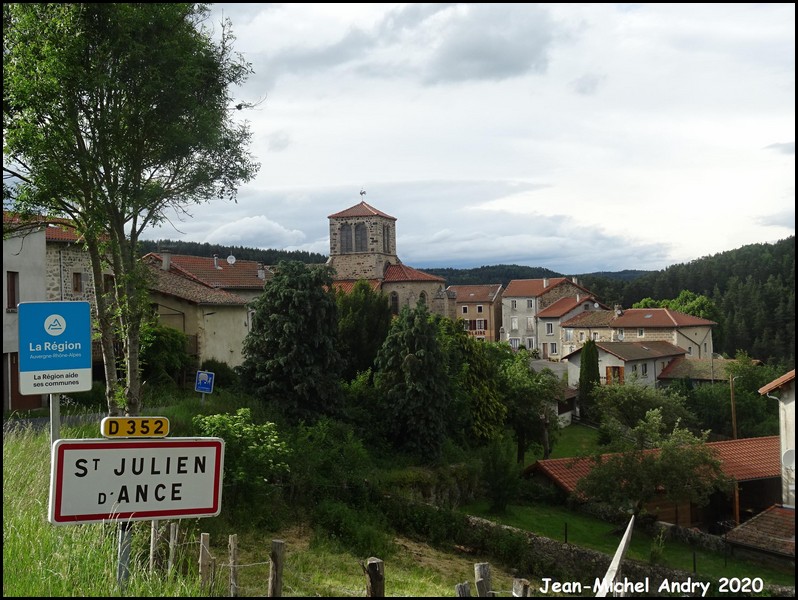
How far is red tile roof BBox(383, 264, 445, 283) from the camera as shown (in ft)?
181

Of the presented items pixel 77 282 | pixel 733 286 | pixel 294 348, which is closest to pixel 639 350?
pixel 294 348

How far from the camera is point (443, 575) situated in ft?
44.7

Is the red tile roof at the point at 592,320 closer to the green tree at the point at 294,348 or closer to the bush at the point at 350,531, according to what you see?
the green tree at the point at 294,348

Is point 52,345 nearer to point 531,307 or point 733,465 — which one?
point 733,465

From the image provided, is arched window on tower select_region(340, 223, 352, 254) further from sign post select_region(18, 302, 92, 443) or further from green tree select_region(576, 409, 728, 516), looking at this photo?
sign post select_region(18, 302, 92, 443)

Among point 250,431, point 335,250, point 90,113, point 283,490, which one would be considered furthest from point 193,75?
point 335,250

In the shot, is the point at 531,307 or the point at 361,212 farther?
the point at 531,307

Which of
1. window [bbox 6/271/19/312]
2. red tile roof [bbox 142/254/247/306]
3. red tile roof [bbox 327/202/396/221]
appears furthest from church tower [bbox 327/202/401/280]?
window [bbox 6/271/19/312]

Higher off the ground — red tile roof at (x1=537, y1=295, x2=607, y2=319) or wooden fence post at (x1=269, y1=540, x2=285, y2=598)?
red tile roof at (x1=537, y1=295, x2=607, y2=319)

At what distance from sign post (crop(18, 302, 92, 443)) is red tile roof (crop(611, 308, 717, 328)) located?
56.8 m

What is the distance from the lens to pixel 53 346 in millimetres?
5426

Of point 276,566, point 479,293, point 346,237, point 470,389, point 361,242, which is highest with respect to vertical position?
point 346,237

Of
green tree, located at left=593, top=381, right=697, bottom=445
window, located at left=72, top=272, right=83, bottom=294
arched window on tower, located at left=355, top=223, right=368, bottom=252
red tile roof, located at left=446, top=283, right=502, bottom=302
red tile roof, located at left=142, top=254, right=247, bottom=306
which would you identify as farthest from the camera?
red tile roof, located at left=446, top=283, right=502, bottom=302

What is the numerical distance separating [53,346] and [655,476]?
1911cm
